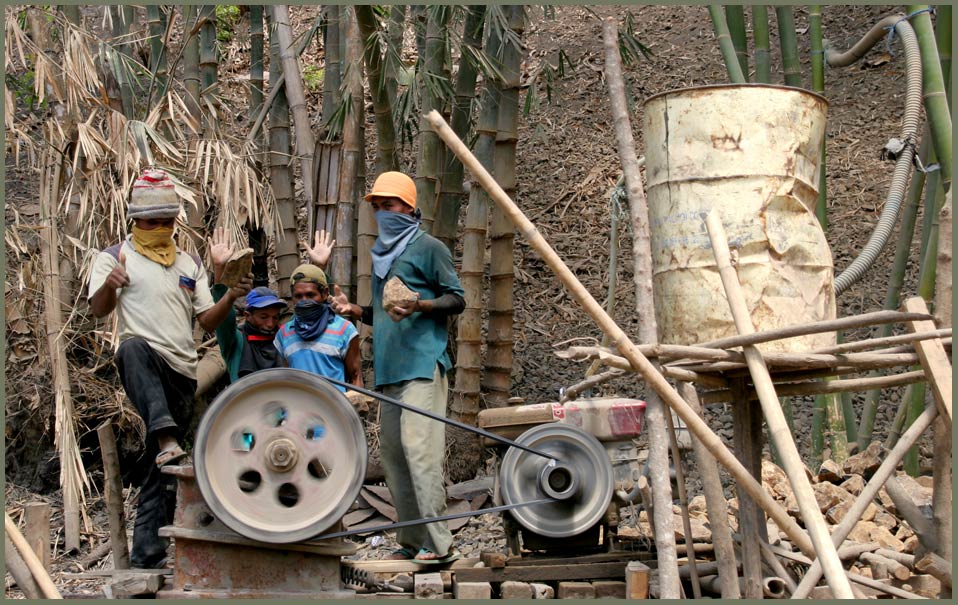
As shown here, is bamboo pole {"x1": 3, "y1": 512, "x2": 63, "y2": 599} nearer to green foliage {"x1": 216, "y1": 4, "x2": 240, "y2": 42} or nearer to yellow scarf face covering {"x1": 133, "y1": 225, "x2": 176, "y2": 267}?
yellow scarf face covering {"x1": 133, "y1": 225, "x2": 176, "y2": 267}

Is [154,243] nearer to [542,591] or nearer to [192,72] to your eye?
[542,591]

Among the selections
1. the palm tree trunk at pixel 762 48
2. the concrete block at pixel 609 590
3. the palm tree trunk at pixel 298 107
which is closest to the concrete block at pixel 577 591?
the concrete block at pixel 609 590

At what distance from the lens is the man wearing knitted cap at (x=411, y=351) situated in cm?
537

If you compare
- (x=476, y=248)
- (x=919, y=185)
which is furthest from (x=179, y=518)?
(x=919, y=185)

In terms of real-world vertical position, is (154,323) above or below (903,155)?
below

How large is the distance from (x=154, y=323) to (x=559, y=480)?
6.64ft

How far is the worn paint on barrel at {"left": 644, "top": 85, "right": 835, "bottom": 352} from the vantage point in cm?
476

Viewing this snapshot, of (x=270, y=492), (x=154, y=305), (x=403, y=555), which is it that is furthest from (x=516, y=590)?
(x=154, y=305)

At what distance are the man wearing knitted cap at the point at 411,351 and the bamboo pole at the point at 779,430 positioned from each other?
150 cm

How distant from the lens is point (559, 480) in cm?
531

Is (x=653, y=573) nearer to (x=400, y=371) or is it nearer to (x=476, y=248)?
(x=400, y=371)

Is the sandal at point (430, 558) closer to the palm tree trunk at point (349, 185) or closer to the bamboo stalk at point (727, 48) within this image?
the palm tree trunk at point (349, 185)

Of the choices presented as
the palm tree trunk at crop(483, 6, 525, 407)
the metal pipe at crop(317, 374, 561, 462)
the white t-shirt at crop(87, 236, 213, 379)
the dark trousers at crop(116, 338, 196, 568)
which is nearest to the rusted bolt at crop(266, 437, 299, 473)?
→ the metal pipe at crop(317, 374, 561, 462)

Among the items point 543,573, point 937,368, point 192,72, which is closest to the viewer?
point 937,368
